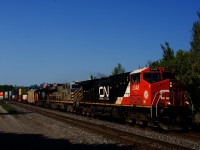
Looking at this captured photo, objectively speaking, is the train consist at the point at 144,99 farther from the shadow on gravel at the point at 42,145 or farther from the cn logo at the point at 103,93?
the shadow on gravel at the point at 42,145

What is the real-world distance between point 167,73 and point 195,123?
4.27 m

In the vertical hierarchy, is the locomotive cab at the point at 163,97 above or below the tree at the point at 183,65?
below

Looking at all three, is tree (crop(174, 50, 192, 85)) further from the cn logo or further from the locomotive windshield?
the locomotive windshield

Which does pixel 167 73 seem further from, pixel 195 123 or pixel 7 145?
pixel 7 145

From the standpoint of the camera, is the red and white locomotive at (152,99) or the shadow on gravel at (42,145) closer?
the shadow on gravel at (42,145)

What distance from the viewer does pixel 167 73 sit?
72.3 feet

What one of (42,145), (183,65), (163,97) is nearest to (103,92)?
(183,65)

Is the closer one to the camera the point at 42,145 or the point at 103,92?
→ the point at 42,145

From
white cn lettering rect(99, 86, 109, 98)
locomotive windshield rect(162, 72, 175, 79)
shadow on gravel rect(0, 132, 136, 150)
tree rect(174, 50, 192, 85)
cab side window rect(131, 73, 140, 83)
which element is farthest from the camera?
tree rect(174, 50, 192, 85)

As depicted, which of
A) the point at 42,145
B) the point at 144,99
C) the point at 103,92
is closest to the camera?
the point at 42,145

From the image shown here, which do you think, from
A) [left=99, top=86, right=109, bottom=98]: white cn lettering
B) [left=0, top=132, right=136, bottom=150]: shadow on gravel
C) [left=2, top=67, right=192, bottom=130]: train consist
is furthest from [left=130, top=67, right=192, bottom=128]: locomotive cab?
[left=99, top=86, right=109, bottom=98]: white cn lettering

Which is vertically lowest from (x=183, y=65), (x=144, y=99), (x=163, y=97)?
(x=144, y=99)

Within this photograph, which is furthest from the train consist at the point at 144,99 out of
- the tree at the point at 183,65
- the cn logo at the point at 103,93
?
the tree at the point at 183,65

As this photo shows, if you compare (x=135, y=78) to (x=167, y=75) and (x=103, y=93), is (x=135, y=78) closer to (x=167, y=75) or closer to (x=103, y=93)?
(x=167, y=75)
